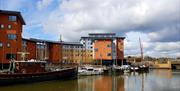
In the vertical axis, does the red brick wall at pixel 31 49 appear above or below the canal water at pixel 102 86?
above

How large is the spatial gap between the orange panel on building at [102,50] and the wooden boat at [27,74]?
57278 millimetres

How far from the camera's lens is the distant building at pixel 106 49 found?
117 meters

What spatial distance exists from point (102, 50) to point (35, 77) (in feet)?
219

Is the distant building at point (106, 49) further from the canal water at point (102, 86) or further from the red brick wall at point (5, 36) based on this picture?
the canal water at point (102, 86)

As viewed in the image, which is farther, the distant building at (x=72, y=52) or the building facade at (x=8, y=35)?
the distant building at (x=72, y=52)

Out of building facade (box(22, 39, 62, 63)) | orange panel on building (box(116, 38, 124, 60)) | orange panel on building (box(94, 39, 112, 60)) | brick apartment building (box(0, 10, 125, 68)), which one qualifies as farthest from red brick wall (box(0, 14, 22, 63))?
orange panel on building (box(116, 38, 124, 60))

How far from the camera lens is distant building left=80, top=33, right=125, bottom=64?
4604 inches

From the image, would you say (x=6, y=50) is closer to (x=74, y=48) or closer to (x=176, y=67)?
(x=74, y=48)

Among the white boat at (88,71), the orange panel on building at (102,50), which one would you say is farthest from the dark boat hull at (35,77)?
the orange panel on building at (102,50)

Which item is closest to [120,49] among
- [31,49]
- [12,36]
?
[31,49]

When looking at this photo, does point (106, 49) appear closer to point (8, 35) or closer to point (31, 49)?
point (31, 49)

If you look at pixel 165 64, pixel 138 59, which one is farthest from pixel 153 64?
pixel 138 59

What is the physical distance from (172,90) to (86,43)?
9135 cm

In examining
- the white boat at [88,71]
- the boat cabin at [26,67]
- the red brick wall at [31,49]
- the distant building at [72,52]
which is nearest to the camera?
the boat cabin at [26,67]
